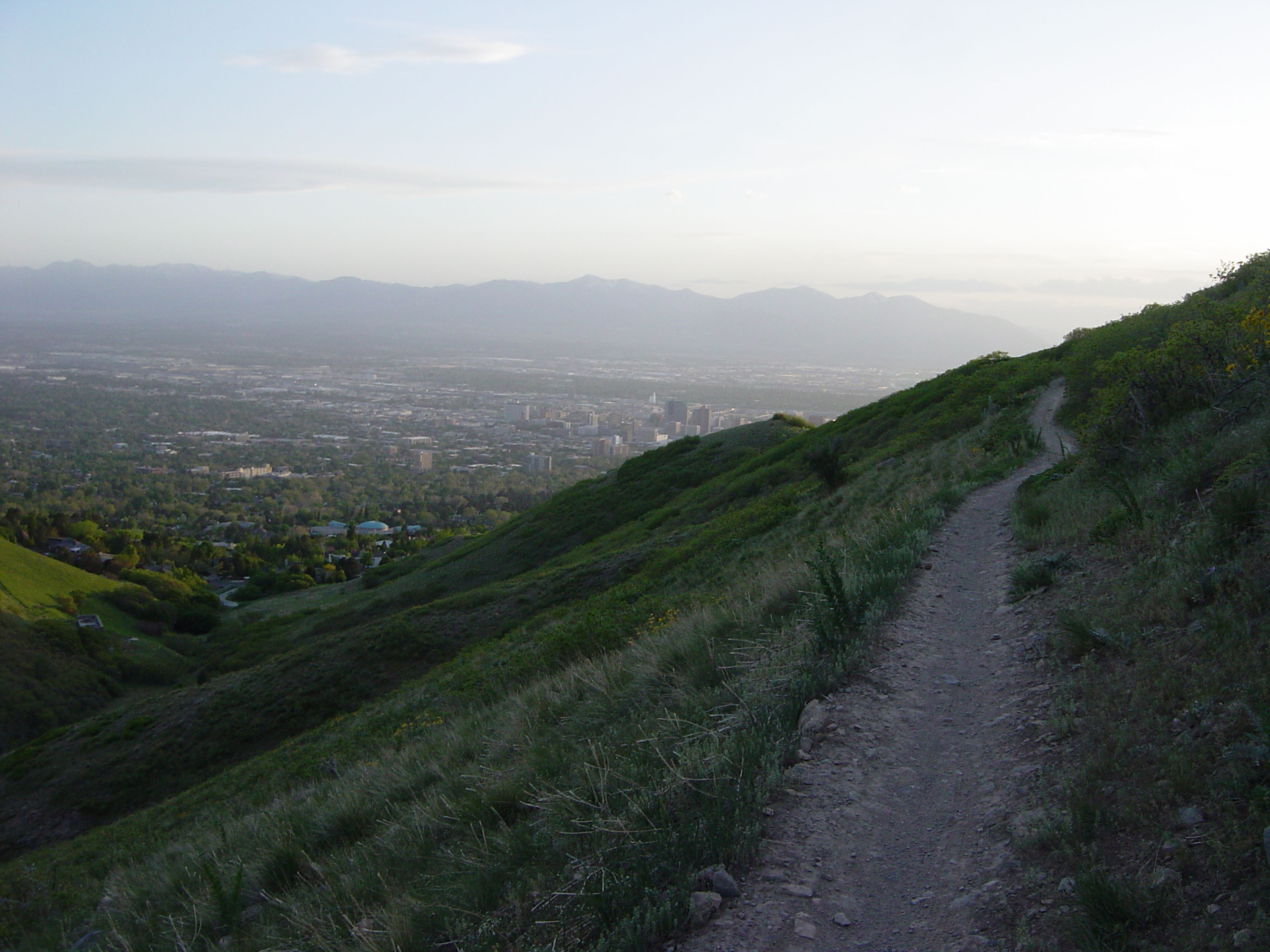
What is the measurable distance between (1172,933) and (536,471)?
3723 inches

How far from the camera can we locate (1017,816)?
126 inches

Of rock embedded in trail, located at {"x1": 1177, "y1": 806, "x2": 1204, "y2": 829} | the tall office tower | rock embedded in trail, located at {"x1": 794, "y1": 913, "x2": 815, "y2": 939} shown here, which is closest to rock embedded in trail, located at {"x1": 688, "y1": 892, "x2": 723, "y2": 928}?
rock embedded in trail, located at {"x1": 794, "y1": 913, "x2": 815, "y2": 939}

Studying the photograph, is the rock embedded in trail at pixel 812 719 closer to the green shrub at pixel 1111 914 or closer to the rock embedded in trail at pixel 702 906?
the rock embedded in trail at pixel 702 906

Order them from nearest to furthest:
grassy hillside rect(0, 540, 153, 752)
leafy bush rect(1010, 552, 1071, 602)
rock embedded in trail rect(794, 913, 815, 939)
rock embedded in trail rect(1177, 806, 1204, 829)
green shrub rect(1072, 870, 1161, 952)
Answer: green shrub rect(1072, 870, 1161, 952) < rock embedded in trail rect(1177, 806, 1204, 829) < rock embedded in trail rect(794, 913, 815, 939) < leafy bush rect(1010, 552, 1071, 602) < grassy hillside rect(0, 540, 153, 752)

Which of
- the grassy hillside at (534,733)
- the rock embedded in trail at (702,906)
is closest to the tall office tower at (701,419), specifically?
the grassy hillside at (534,733)

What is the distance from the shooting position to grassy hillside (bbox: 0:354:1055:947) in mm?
3646

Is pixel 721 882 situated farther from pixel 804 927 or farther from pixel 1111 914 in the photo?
pixel 1111 914

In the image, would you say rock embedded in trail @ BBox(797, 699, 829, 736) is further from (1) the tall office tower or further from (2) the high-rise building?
(2) the high-rise building

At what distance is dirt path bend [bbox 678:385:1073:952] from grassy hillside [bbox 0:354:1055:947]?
8.5 inches

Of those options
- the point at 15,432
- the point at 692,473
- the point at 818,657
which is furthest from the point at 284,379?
the point at 818,657

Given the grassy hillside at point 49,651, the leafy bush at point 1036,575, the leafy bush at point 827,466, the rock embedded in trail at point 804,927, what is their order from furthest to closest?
the grassy hillside at point 49,651 < the leafy bush at point 827,466 < the leafy bush at point 1036,575 < the rock embedded in trail at point 804,927

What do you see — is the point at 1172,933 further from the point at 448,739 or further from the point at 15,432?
the point at 15,432

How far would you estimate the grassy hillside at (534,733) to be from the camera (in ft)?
12.0

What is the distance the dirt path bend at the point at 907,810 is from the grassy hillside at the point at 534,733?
216 mm
